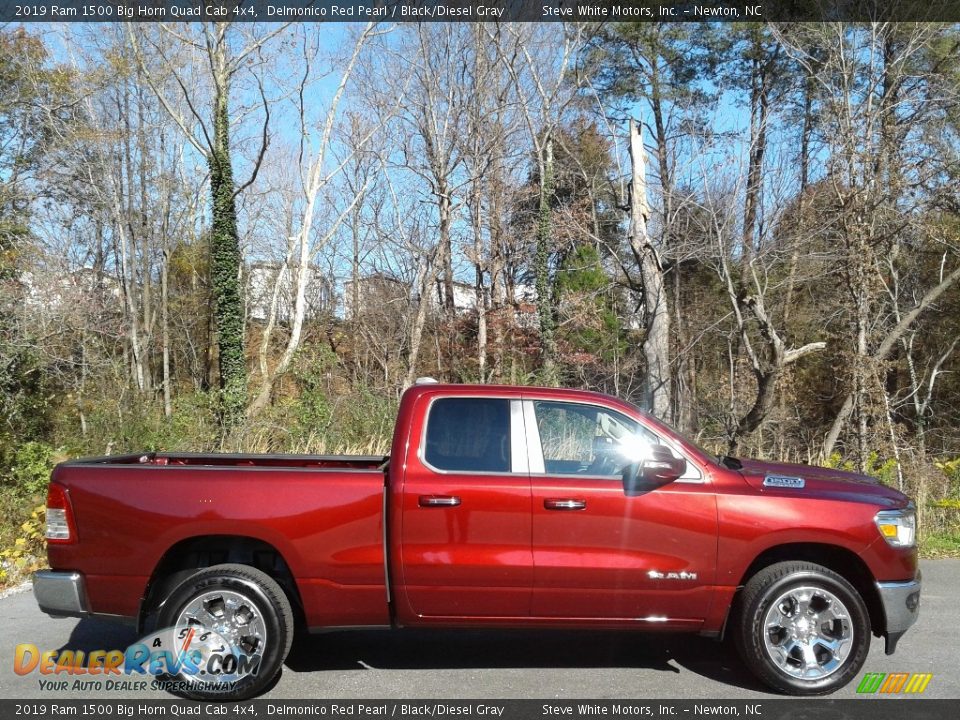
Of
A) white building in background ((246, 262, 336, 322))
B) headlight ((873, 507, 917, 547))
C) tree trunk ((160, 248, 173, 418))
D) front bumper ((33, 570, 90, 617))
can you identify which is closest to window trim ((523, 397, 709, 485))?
headlight ((873, 507, 917, 547))

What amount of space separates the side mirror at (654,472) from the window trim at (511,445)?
623 mm

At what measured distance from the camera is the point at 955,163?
18031 millimetres

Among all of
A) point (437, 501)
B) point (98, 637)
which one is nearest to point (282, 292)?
point (98, 637)

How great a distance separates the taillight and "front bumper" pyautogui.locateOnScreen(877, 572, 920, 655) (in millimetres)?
4877

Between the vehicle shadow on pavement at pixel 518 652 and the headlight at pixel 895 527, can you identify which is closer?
the headlight at pixel 895 527

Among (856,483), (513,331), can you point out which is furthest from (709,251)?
(856,483)

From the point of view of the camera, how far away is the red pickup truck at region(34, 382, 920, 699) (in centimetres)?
489

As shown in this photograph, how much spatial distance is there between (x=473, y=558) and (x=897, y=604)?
2.56m

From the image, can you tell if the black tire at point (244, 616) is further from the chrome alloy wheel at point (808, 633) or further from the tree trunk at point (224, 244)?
the tree trunk at point (224, 244)

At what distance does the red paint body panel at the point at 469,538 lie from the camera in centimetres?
489

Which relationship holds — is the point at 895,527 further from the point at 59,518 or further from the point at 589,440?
the point at 59,518

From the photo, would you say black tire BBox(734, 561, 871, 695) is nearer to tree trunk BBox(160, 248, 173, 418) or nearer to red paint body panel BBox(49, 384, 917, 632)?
red paint body panel BBox(49, 384, 917, 632)

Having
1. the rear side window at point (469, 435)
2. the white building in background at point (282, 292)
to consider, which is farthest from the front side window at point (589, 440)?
the white building in background at point (282, 292)

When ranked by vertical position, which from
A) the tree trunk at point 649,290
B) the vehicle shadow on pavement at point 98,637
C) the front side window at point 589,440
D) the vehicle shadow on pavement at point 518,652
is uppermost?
the tree trunk at point 649,290
